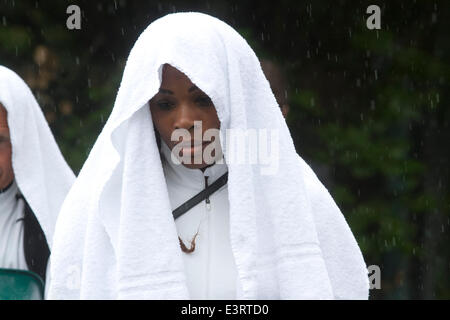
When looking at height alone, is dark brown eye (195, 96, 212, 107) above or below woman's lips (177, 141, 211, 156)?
above

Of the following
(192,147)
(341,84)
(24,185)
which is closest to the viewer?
(192,147)

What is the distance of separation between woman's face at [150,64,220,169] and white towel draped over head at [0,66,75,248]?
4.98 ft

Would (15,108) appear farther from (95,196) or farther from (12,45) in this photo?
(12,45)

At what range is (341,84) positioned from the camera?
26.4ft

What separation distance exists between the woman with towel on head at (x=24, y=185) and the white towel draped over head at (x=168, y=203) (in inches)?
52.9

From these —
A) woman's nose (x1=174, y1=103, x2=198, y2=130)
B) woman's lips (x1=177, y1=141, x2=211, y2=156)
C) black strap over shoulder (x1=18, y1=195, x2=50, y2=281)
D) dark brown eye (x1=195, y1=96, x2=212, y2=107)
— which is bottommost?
black strap over shoulder (x1=18, y1=195, x2=50, y2=281)

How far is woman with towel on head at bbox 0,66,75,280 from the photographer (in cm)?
494

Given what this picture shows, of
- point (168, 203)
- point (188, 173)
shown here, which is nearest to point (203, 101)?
point (188, 173)

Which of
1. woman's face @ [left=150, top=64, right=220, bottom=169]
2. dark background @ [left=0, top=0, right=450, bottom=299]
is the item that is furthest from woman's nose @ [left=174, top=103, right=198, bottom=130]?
dark background @ [left=0, top=0, right=450, bottom=299]

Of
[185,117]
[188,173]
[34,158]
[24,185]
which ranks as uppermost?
[185,117]

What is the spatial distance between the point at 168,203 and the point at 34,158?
1797 millimetres

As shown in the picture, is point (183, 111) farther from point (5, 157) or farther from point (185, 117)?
point (5, 157)

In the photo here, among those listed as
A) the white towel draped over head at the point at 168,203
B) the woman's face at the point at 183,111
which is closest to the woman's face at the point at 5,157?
the white towel draped over head at the point at 168,203

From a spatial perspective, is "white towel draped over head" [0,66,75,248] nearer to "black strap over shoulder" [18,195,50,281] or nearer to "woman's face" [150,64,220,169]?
"black strap over shoulder" [18,195,50,281]
